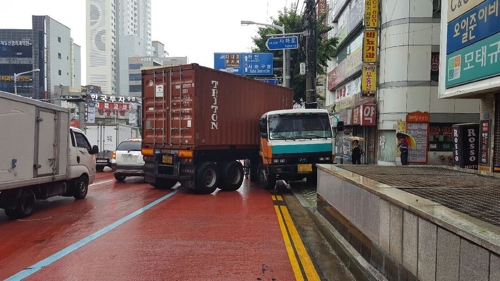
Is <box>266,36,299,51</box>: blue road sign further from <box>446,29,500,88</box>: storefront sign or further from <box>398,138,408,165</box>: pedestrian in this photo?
<box>446,29,500,88</box>: storefront sign

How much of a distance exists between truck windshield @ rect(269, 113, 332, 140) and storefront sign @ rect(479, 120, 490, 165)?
4.39 meters

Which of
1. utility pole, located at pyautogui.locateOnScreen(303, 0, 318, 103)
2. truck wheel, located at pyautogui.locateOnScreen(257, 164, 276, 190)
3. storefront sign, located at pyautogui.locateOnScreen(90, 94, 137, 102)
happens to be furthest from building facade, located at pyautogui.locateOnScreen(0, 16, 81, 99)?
truck wheel, located at pyautogui.locateOnScreen(257, 164, 276, 190)

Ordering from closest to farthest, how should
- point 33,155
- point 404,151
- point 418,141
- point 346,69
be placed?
point 33,155 < point 404,151 < point 418,141 < point 346,69

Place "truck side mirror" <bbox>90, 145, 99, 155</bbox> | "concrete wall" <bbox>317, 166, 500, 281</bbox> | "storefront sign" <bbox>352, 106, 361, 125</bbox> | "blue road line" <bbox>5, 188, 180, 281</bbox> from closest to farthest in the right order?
"concrete wall" <bbox>317, 166, 500, 281</bbox> → "blue road line" <bbox>5, 188, 180, 281</bbox> → "truck side mirror" <bbox>90, 145, 99, 155</bbox> → "storefront sign" <bbox>352, 106, 361, 125</bbox>

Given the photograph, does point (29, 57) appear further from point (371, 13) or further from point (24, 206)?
point (24, 206)

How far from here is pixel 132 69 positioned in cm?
11269

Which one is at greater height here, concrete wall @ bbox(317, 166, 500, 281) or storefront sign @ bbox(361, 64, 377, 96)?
storefront sign @ bbox(361, 64, 377, 96)

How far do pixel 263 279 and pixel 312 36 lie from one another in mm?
13737

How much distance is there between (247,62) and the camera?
25844mm

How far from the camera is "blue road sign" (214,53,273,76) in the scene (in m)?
25.6

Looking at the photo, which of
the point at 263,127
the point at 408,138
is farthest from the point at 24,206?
the point at 408,138

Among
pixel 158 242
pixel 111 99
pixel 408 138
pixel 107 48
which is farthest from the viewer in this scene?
pixel 107 48

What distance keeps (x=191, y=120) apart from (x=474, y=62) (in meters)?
7.54

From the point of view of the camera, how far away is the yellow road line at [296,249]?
5.09 m
